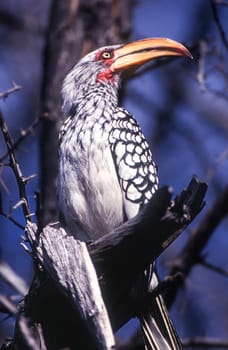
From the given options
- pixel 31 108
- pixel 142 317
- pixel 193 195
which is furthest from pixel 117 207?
pixel 31 108

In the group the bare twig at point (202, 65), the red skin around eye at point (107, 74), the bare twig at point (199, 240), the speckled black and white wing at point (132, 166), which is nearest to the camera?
the speckled black and white wing at point (132, 166)

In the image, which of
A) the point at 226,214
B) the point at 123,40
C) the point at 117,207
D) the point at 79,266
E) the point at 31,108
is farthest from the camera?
the point at 31,108

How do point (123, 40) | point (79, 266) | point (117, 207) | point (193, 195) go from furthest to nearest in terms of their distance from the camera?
point (123, 40)
point (117, 207)
point (79, 266)
point (193, 195)

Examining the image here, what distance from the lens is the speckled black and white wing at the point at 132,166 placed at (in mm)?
5004

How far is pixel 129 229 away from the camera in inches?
165

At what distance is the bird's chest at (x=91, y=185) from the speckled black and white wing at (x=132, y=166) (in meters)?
0.04

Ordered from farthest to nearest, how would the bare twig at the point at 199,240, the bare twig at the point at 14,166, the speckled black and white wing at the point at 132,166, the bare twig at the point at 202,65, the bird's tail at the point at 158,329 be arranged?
1. the bare twig at the point at 199,240
2. the bare twig at the point at 202,65
3. the speckled black and white wing at the point at 132,166
4. the bird's tail at the point at 158,329
5. the bare twig at the point at 14,166

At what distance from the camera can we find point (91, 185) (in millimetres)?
5039

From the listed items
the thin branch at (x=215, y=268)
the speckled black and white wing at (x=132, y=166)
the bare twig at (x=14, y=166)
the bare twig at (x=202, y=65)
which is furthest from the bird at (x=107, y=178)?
the bare twig at (x=14, y=166)

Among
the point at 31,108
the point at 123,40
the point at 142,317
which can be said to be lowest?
the point at 142,317

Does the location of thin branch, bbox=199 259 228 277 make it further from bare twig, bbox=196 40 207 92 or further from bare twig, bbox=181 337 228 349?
bare twig, bbox=196 40 207 92

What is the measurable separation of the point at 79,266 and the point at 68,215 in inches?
33.1

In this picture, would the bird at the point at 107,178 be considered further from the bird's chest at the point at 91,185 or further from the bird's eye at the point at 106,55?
the bird's eye at the point at 106,55

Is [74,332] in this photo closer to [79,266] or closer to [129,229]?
[79,266]
